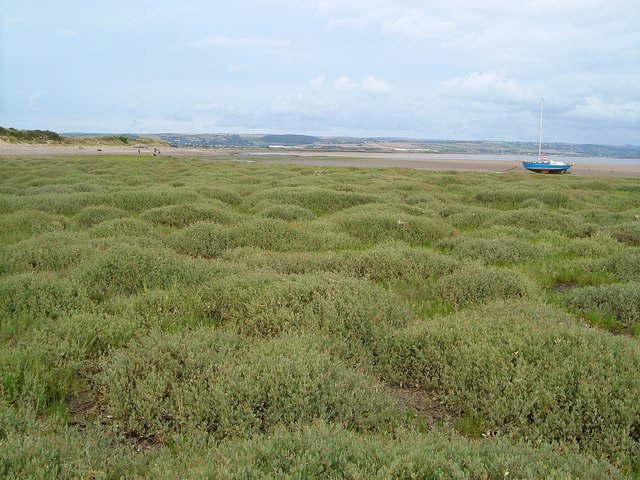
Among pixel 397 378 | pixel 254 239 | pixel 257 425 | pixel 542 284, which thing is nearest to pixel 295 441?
pixel 257 425

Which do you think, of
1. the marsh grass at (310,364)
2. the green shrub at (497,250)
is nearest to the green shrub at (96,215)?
the marsh grass at (310,364)

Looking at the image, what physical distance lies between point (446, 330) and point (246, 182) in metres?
24.5

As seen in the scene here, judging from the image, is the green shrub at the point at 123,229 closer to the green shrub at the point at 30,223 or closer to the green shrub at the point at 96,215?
the green shrub at the point at 30,223

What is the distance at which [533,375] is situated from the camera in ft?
16.8

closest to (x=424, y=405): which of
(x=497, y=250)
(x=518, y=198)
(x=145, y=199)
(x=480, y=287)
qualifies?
(x=480, y=287)

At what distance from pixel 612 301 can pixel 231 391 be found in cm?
636

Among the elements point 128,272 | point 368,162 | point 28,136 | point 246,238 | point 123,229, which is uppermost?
point 28,136

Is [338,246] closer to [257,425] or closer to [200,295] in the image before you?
[200,295]

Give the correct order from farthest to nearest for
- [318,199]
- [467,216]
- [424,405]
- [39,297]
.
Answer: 1. [318,199]
2. [467,216]
3. [39,297]
4. [424,405]

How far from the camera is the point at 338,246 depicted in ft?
40.2

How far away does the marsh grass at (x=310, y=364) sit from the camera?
3.72m

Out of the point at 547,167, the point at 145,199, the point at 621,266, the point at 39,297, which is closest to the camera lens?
the point at 39,297

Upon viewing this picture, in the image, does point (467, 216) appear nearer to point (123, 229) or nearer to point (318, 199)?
point (318, 199)

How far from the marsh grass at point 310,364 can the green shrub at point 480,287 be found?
31 mm
